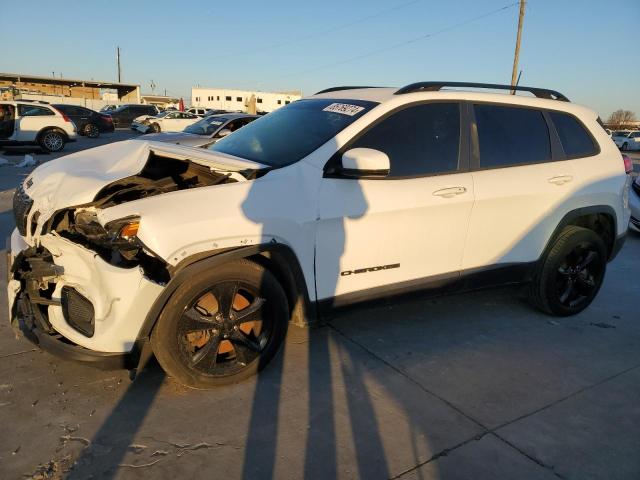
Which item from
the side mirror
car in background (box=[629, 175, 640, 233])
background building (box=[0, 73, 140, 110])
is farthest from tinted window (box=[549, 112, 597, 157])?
background building (box=[0, 73, 140, 110])

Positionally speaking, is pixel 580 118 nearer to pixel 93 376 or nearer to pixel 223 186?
pixel 223 186

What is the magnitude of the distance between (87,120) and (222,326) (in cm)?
2411

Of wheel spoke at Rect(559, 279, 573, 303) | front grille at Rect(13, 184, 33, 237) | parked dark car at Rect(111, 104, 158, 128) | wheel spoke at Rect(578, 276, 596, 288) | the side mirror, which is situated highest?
parked dark car at Rect(111, 104, 158, 128)

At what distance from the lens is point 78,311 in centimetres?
260

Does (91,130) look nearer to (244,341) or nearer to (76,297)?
(76,297)

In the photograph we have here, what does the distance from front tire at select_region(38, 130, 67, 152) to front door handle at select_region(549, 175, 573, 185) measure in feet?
53.0

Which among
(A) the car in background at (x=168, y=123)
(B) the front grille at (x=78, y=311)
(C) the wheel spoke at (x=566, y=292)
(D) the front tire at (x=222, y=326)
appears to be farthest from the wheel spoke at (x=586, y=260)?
(A) the car in background at (x=168, y=123)

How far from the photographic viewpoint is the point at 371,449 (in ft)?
8.07

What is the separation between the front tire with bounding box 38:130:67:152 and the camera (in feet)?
51.3

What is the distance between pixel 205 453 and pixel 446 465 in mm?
1184

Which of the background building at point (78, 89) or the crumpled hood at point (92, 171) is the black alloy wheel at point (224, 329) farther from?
the background building at point (78, 89)

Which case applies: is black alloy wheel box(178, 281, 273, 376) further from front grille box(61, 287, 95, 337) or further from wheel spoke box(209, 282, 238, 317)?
front grille box(61, 287, 95, 337)

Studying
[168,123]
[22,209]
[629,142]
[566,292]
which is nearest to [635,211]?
[566,292]

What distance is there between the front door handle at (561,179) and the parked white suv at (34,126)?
16.1 metres
